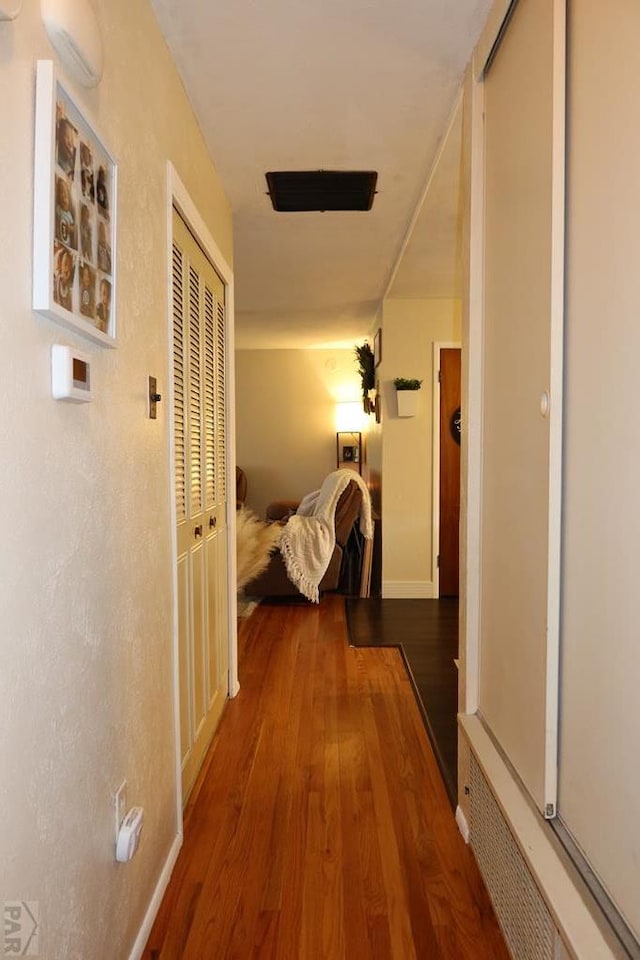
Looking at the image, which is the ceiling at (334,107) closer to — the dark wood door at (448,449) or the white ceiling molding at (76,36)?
the white ceiling molding at (76,36)

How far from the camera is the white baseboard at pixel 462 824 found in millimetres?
1896

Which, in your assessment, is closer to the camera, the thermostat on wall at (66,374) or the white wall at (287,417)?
the thermostat on wall at (66,374)

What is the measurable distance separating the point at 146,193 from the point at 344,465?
227 inches

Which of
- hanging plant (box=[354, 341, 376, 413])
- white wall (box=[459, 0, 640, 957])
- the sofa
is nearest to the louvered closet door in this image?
white wall (box=[459, 0, 640, 957])

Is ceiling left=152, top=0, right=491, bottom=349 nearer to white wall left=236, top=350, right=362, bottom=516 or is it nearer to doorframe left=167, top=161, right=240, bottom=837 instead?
doorframe left=167, top=161, right=240, bottom=837

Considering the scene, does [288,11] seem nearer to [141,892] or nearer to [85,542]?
[85,542]

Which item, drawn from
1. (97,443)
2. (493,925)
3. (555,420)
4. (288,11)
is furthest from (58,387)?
(493,925)

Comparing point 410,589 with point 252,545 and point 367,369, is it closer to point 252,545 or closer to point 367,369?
point 252,545

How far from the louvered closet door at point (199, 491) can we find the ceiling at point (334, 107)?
463 millimetres

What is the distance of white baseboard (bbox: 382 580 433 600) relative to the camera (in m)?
4.97

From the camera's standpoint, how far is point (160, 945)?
1511mm

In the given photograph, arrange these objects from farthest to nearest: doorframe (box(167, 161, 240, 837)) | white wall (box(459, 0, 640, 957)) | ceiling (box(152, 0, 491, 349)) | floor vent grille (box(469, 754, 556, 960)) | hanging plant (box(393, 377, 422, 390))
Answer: hanging plant (box(393, 377, 422, 390))
doorframe (box(167, 161, 240, 837))
ceiling (box(152, 0, 491, 349))
floor vent grille (box(469, 754, 556, 960))
white wall (box(459, 0, 640, 957))

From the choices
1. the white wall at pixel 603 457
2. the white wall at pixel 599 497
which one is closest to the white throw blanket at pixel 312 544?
the white wall at pixel 599 497

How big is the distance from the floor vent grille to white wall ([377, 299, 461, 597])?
3.15 metres
